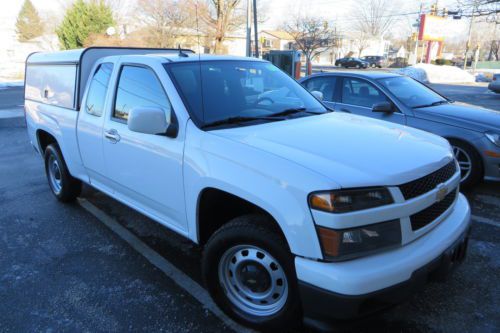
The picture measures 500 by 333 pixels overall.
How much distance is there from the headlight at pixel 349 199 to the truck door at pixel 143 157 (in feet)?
3.80

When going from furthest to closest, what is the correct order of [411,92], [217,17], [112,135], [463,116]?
[217,17], [411,92], [463,116], [112,135]

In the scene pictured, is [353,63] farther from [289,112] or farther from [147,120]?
[147,120]

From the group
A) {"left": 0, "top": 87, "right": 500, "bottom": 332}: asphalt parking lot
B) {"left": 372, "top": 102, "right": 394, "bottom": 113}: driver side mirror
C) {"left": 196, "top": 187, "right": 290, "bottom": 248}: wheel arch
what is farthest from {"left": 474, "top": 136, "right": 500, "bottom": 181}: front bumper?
{"left": 196, "top": 187, "right": 290, "bottom": 248}: wheel arch

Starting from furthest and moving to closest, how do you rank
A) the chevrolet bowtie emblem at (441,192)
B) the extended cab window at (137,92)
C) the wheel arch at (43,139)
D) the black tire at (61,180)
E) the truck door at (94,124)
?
the wheel arch at (43,139) < the black tire at (61,180) < the truck door at (94,124) < the extended cab window at (137,92) < the chevrolet bowtie emblem at (441,192)

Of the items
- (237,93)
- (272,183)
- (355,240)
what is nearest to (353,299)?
(355,240)

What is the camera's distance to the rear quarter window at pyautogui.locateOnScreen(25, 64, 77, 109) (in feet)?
14.6

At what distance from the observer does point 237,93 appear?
129 inches

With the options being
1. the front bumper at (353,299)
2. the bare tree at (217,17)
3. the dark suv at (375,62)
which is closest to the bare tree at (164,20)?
the bare tree at (217,17)

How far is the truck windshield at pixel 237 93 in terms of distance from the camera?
9.87ft

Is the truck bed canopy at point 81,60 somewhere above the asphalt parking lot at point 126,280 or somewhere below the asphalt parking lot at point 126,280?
above

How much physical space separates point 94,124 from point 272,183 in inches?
91.9

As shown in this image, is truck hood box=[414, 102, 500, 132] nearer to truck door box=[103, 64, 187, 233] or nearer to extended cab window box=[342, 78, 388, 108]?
extended cab window box=[342, 78, 388, 108]

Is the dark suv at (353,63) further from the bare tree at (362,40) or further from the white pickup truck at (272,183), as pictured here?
the white pickup truck at (272,183)

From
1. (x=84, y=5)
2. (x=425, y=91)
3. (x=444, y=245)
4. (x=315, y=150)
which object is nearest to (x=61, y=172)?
(x=315, y=150)
